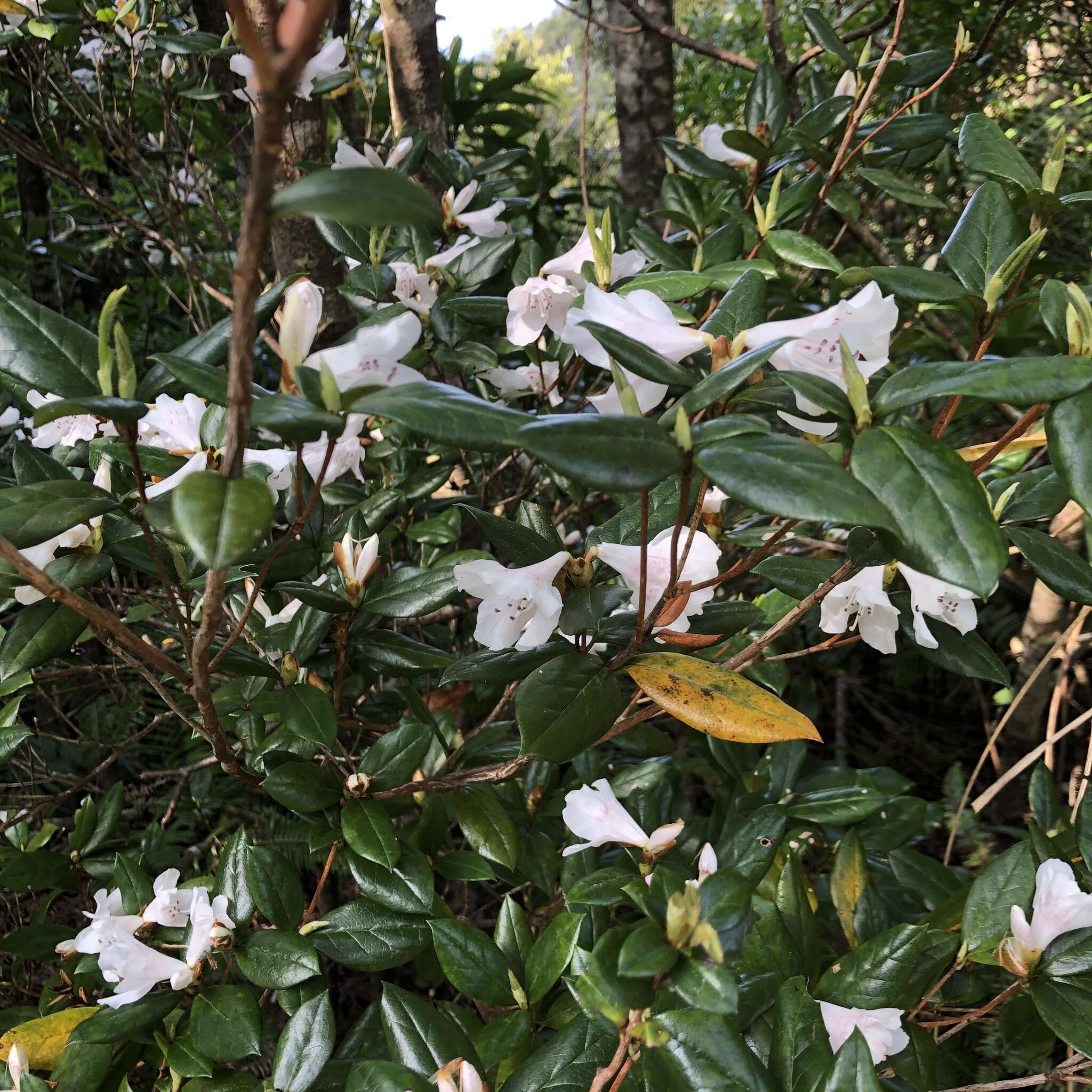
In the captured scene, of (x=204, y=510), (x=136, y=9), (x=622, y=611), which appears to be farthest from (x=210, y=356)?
(x=136, y=9)

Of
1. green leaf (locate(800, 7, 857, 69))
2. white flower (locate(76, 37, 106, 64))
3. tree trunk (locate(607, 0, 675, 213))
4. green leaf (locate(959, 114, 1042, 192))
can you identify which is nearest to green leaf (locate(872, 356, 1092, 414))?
green leaf (locate(959, 114, 1042, 192))

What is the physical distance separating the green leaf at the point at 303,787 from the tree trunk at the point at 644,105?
6.19ft

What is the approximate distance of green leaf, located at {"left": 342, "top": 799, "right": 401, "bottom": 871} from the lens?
84cm

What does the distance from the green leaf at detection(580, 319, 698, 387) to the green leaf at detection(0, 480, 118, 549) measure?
38cm

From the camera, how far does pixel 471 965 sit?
0.84 m

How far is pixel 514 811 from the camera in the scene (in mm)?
1152

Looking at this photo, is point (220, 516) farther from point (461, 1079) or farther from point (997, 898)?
point (997, 898)

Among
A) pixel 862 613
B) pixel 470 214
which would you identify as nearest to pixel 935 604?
pixel 862 613

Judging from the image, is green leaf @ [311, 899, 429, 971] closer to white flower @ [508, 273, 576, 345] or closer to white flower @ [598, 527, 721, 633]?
white flower @ [598, 527, 721, 633]

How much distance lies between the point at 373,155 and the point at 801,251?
2.22 ft

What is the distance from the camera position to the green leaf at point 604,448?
0.46 metres

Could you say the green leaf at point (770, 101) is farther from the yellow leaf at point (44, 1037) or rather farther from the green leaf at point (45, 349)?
the yellow leaf at point (44, 1037)

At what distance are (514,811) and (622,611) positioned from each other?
477mm

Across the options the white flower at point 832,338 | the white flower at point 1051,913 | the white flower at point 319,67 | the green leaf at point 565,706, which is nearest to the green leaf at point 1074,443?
the white flower at point 832,338
